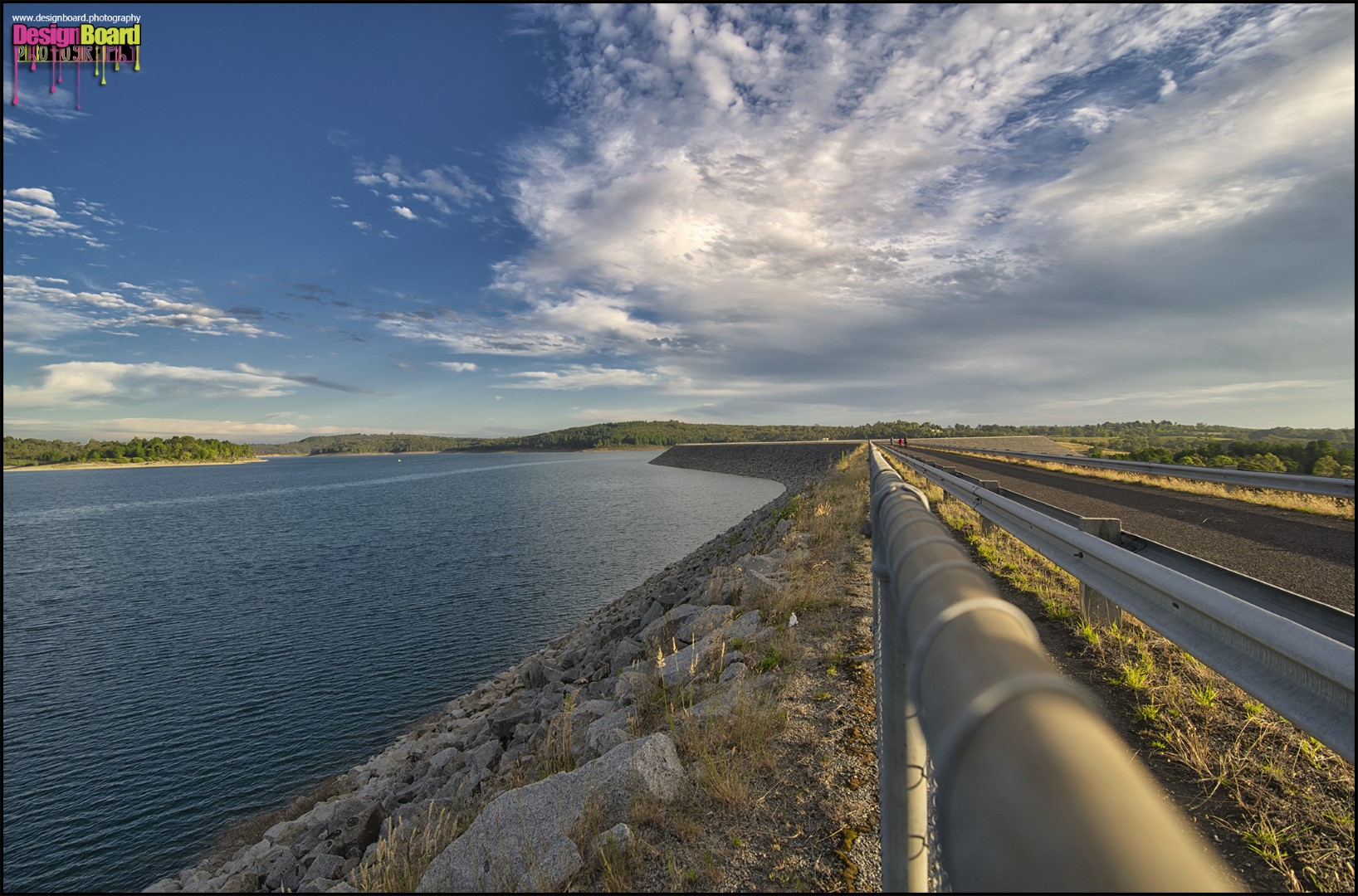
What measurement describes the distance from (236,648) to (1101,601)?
70.8 feet

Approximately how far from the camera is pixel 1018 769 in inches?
27.5

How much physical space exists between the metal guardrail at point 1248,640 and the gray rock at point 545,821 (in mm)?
3302

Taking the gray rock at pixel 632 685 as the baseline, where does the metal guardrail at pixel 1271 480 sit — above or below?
above

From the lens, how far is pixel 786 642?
6.81 metres

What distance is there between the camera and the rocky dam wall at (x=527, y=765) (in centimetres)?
421

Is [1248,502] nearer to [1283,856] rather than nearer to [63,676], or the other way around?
[1283,856]

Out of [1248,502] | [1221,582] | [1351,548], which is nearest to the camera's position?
[1221,582]

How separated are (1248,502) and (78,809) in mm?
25791

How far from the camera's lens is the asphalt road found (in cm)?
719

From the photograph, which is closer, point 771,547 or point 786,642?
point 786,642

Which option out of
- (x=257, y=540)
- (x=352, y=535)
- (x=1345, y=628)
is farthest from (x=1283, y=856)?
(x=257, y=540)

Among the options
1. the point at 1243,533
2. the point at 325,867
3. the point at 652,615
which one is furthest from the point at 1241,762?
the point at 652,615

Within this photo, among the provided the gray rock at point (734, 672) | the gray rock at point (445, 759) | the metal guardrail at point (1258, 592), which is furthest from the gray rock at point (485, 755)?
the metal guardrail at point (1258, 592)

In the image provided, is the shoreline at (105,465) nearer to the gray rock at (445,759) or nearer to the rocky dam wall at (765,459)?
the rocky dam wall at (765,459)
